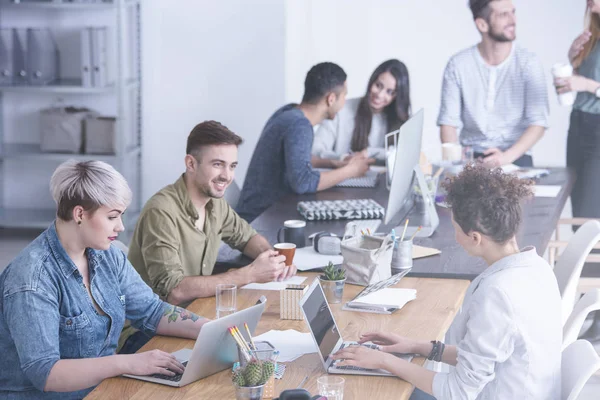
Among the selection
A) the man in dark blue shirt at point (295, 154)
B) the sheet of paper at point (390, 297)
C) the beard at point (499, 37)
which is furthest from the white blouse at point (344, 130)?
the sheet of paper at point (390, 297)

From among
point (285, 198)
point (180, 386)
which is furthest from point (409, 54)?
point (180, 386)

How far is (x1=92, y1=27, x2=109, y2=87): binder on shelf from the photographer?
18.4ft

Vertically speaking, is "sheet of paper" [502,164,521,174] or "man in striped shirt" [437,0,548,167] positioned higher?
"man in striped shirt" [437,0,548,167]

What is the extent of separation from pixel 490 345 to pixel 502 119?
3.26 meters

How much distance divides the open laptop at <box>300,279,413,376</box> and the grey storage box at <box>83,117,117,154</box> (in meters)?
3.82

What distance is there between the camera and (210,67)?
5887mm

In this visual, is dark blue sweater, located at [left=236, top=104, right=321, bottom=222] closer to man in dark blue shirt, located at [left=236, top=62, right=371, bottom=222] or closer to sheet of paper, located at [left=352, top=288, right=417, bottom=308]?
man in dark blue shirt, located at [left=236, top=62, right=371, bottom=222]

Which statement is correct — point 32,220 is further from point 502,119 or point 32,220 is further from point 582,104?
point 582,104

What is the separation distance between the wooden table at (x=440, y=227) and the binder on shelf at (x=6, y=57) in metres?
2.60

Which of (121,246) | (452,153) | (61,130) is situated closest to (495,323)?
(121,246)

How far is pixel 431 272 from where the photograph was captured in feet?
9.66

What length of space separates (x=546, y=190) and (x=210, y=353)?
2.71 meters

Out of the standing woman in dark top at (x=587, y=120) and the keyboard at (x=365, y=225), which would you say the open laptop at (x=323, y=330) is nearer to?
the keyboard at (x=365, y=225)

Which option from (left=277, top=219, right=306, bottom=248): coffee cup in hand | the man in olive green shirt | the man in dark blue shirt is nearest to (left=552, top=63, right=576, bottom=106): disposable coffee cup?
the man in dark blue shirt
